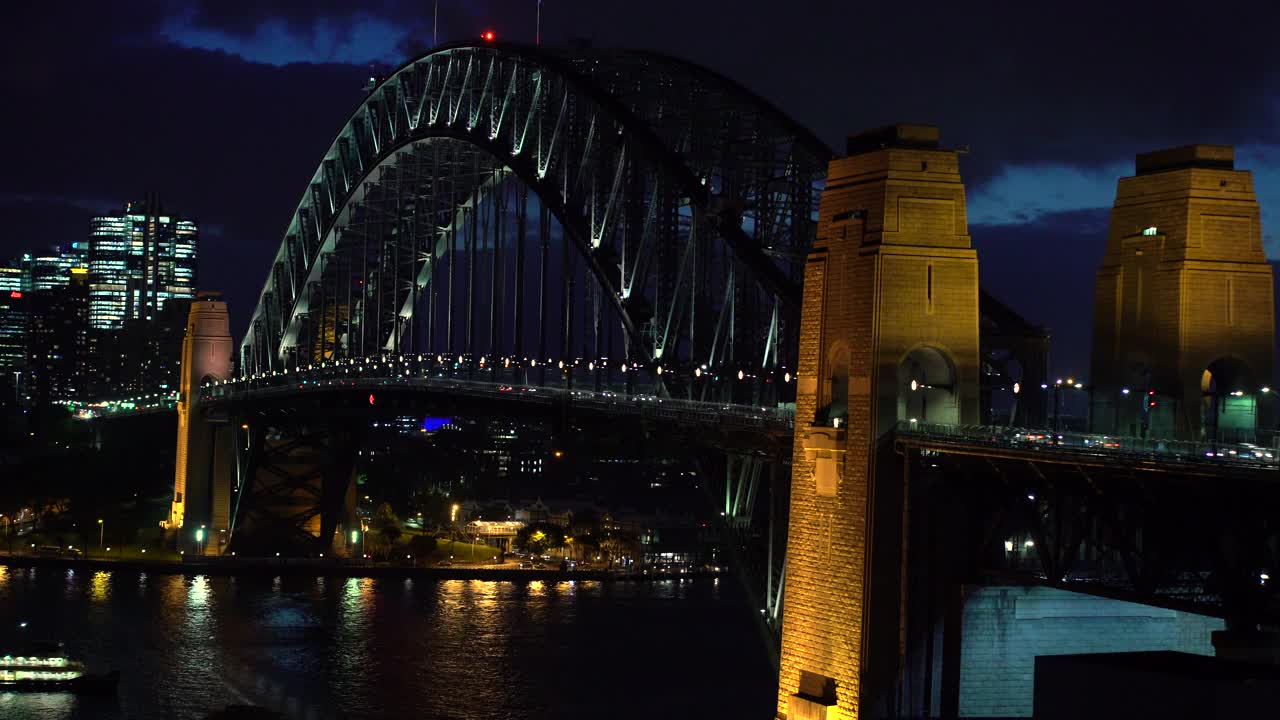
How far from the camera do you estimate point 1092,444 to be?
3253 cm

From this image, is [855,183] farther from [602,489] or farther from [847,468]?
[602,489]

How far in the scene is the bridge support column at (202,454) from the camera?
107 meters

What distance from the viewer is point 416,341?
3905 inches

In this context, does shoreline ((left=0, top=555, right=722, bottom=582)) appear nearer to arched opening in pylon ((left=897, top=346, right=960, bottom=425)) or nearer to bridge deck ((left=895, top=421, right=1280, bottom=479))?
arched opening in pylon ((left=897, top=346, right=960, bottom=425))

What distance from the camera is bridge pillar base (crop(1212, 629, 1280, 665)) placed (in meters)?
33.8

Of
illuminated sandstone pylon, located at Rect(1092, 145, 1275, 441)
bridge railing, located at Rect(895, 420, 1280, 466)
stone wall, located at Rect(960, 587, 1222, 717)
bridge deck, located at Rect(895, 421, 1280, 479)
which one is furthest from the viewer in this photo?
illuminated sandstone pylon, located at Rect(1092, 145, 1275, 441)

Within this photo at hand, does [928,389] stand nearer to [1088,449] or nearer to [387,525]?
[1088,449]

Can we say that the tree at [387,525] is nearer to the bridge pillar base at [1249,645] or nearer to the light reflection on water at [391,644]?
the light reflection on water at [391,644]

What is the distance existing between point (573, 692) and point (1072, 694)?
98.9 ft

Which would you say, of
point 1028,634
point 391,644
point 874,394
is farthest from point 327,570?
point 1028,634

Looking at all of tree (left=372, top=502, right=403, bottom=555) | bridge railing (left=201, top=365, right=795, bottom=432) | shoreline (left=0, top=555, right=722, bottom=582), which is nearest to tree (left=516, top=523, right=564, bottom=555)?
tree (left=372, top=502, right=403, bottom=555)

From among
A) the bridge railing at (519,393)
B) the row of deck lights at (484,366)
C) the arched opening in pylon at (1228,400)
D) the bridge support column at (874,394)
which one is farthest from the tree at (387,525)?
the arched opening in pylon at (1228,400)

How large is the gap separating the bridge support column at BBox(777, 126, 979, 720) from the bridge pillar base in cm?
592

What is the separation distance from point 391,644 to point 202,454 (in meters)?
40.4
